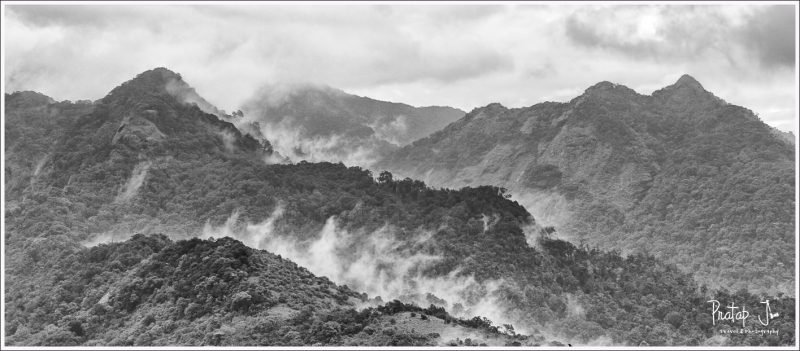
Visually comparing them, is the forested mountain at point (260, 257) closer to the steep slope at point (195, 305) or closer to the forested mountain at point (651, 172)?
the steep slope at point (195, 305)

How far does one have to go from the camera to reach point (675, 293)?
67062mm

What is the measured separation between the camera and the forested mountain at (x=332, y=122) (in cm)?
16775

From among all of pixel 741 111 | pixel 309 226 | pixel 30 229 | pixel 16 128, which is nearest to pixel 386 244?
pixel 309 226

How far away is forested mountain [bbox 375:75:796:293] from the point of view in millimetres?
89750

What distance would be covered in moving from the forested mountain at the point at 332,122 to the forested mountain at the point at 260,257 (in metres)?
68.0

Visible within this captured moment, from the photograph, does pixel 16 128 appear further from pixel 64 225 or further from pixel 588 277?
pixel 588 277

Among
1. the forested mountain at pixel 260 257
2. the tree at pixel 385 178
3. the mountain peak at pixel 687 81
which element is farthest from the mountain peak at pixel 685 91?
the tree at pixel 385 178

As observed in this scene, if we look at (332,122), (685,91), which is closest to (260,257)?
(685,91)

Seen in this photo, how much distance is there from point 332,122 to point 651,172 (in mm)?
80655

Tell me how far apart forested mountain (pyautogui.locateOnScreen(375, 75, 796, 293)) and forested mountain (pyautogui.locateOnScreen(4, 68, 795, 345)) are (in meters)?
18.7

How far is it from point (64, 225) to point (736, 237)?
68127mm

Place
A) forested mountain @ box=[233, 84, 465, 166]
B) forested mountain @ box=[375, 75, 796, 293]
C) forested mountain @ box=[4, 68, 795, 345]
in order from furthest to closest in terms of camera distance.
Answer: forested mountain @ box=[233, 84, 465, 166] → forested mountain @ box=[375, 75, 796, 293] → forested mountain @ box=[4, 68, 795, 345]

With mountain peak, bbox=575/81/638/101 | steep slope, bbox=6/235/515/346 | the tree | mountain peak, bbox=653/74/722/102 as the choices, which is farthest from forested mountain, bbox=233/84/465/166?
steep slope, bbox=6/235/515/346

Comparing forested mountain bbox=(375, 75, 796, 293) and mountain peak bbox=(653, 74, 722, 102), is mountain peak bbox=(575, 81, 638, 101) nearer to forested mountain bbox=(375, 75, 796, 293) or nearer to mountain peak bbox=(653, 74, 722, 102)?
forested mountain bbox=(375, 75, 796, 293)
